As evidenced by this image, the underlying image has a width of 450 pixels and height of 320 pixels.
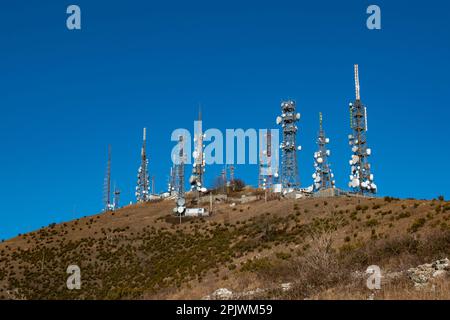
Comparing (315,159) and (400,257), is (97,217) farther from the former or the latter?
(400,257)

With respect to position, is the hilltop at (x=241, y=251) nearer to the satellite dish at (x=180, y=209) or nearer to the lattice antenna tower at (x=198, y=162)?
the satellite dish at (x=180, y=209)

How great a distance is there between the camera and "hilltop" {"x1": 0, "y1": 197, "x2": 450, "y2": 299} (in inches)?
754

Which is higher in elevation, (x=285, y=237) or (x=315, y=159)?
(x=315, y=159)

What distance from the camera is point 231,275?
34.5m

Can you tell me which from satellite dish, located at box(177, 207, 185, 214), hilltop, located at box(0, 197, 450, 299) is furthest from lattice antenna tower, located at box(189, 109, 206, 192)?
satellite dish, located at box(177, 207, 185, 214)

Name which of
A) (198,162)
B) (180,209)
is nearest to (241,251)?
(180,209)

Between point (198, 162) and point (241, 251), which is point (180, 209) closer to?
point (198, 162)

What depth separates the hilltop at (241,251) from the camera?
19.2 m

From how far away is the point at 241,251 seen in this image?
43.1m

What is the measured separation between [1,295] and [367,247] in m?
35.3

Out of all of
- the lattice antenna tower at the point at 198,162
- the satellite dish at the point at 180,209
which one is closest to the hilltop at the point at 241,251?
the satellite dish at the point at 180,209

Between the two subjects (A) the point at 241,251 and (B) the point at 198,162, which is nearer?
(A) the point at 241,251

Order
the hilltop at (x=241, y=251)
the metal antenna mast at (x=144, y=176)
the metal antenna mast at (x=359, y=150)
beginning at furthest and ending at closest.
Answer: the metal antenna mast at (x=144, y=176), the metal antenna mast at (x=359, y=150), the hilltop at (x=241, y=251)
